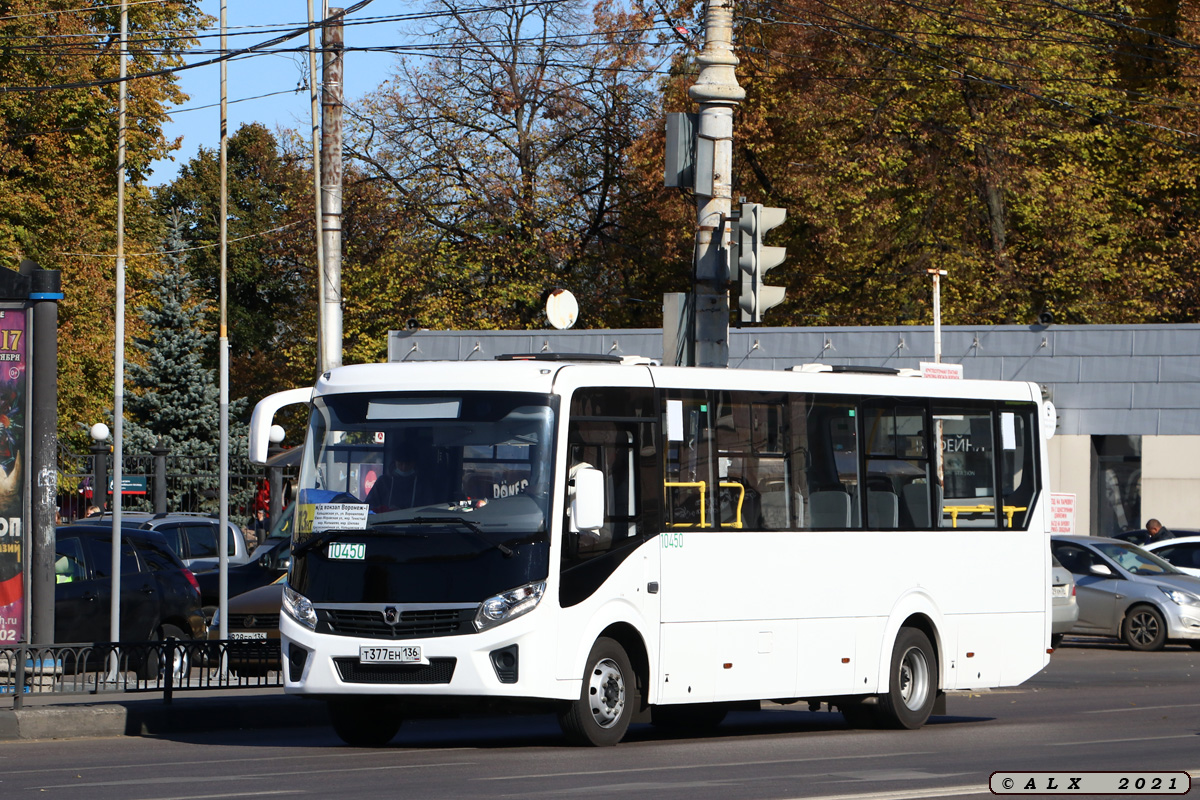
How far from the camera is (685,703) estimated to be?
44.3ft

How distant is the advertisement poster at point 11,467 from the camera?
15.1 metres

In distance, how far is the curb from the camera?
13.6 meters

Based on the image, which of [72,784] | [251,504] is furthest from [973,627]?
[251,504]

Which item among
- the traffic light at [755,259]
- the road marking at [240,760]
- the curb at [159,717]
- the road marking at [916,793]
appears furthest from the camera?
the traffic light at [755,259]

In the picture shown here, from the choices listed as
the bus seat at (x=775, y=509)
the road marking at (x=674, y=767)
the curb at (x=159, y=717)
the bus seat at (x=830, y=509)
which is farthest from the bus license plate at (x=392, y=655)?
the bus seat at (x=830, y=509)

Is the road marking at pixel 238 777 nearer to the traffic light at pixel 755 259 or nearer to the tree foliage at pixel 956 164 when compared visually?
the traffic light at pixel 755 259

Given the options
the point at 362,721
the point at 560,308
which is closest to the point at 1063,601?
the point at 560,308

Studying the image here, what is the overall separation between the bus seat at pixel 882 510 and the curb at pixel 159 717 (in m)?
4.83

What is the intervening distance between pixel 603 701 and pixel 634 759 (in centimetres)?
83

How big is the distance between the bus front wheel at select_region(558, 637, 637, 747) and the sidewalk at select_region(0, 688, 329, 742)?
3.32 m

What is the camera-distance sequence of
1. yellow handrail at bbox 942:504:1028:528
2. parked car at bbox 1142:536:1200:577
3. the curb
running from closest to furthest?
the curb
yellow handrail at bbox 942:504:1028:528
parked car at bbox 1142:536:1200:577

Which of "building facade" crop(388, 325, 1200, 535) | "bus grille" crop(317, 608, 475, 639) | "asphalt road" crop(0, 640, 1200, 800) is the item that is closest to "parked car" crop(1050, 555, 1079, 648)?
"asphalt road" crop(0, 640, 1200, 800)

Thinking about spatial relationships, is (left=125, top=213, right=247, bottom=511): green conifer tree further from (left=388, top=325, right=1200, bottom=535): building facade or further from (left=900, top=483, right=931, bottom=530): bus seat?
(left=900, top=483, right=931, bottom=530): bus seat

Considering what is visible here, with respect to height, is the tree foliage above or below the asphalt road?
above
